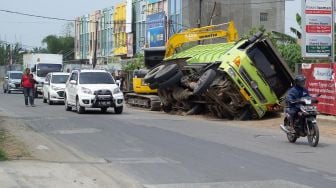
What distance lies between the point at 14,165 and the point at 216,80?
12.9m

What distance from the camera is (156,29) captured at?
200ft

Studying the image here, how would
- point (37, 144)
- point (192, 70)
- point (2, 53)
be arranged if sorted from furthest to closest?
point (2, 53) < point (192, 70) < point (37, 144)

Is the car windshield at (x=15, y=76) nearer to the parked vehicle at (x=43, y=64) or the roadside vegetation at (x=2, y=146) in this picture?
the parked vehicle at (x=43, y=64)

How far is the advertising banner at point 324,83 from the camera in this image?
2180 centimetres

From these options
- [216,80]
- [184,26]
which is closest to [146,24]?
[184,26]

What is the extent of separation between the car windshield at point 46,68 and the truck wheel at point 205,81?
76.1ft

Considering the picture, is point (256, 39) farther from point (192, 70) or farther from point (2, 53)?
point (2, 53)

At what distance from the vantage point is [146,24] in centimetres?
6512

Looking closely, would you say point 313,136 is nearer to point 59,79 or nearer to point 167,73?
point 167,73

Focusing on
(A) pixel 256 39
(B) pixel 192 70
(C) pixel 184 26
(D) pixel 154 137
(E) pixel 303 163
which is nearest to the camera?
(E) pixel 303 163

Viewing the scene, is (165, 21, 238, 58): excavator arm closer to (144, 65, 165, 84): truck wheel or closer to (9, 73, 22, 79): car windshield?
(144, 65, 165, 84): truck wheel

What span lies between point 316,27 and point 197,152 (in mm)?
12340

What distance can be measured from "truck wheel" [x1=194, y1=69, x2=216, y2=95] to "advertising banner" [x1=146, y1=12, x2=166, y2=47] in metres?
36.1

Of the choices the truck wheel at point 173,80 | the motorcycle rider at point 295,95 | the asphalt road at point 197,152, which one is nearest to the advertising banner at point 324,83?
the asphalt road at point 197,152
